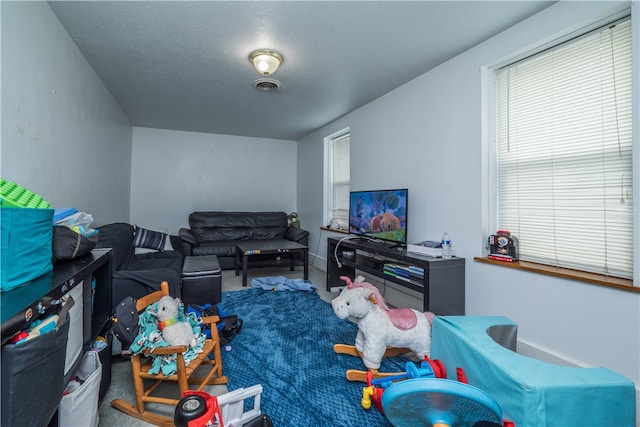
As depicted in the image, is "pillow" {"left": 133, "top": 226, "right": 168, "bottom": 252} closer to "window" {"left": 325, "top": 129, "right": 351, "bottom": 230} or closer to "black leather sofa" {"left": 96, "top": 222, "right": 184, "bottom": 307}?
"black leather sofa" {"left": 96, "top": 222, "right": 184, "bottom": 307}

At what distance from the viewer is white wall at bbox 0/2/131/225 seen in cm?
151

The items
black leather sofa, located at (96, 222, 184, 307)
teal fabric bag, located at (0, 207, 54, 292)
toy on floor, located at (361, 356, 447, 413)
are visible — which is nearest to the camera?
teal fabric bag, located at (0, 207, 54, 292)

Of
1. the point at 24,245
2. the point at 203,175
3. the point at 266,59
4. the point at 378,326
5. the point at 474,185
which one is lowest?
the point at 378,326

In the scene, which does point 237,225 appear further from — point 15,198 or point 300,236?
point 15,198

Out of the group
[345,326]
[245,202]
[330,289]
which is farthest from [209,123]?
[345,326]

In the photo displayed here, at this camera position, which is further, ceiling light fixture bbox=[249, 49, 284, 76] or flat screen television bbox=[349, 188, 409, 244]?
flat screen television bbox=[349, 188, 409, 244]

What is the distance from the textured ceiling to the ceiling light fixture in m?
0.06

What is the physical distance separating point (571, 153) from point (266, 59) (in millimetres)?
2395

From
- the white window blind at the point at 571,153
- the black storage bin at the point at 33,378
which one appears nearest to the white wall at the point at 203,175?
the white window blind at the point at 571,153

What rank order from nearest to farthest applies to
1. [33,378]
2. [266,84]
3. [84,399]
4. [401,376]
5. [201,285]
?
[33,378]
[84,399]
[401,376]
[201,285]
[266,84]

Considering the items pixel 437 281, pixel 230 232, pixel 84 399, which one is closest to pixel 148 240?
pixel 230 232

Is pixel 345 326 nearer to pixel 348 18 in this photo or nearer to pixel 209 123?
pixel 348 18

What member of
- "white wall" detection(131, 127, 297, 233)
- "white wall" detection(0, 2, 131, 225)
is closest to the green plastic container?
"white wall" detection(0, 2, 131, 225)

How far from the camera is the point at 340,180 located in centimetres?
456
